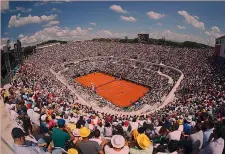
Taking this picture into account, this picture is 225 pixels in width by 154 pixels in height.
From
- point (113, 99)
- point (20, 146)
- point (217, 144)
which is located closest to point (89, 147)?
point (20, 146)

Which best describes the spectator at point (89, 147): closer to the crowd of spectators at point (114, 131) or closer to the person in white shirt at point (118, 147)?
the crowd of spectators at point (114, 131)

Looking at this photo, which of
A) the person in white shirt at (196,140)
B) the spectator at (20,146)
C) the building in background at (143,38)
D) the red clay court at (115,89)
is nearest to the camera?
the spectator at (20,146)

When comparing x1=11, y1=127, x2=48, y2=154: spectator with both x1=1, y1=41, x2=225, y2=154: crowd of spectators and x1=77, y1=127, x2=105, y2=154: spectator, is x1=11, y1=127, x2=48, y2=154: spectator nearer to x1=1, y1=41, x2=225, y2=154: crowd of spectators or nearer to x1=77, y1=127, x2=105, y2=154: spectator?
x1=1, y1=41, x2=225, y2=154: crowd of spectators

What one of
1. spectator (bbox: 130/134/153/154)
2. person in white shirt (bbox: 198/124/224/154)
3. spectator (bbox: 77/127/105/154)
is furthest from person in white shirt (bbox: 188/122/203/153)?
spectator (bbox: 77/127/105/154)

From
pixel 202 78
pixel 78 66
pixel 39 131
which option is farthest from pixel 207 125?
pixel 78 66

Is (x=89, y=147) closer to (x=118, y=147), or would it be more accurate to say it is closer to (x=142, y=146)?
(x=118, y=147)

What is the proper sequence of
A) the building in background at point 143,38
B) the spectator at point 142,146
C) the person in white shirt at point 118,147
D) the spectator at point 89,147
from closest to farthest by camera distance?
the person in white shirt at point 118,147, the spectator at point 142,146, the spectator at point 89,147, the building in background at point 143,38

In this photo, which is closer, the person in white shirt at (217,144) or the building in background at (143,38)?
the person in white shirt at (217,144)

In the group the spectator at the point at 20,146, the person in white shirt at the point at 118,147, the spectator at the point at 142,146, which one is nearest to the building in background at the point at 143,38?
the spectator at the point at 142,146

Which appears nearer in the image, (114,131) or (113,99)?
(114,131)
